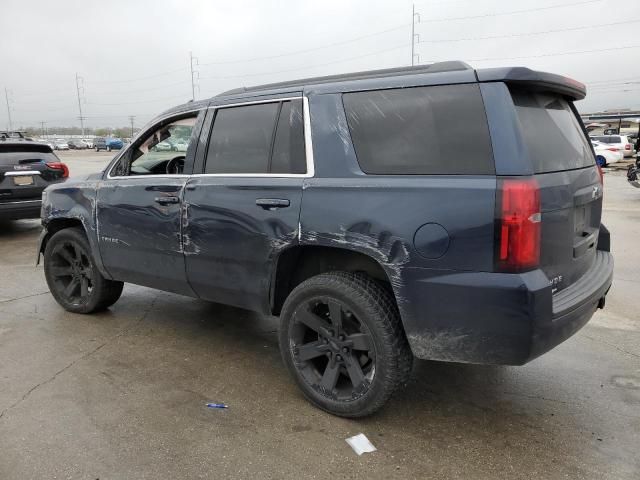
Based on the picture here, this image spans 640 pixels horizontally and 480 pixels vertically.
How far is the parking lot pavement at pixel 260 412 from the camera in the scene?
105 inches

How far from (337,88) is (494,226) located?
4.27 ft

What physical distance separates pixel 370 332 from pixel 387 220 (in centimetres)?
63

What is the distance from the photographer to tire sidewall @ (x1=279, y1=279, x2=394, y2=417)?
2.85 m

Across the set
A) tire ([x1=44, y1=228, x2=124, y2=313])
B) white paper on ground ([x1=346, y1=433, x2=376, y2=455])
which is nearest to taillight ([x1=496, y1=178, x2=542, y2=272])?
white paper on ground ([x1=346, y1=433, x2=376, y2=455])

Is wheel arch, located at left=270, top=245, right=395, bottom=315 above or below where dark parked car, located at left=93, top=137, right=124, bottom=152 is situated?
below

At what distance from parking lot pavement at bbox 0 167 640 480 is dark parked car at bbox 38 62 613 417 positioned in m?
0.37

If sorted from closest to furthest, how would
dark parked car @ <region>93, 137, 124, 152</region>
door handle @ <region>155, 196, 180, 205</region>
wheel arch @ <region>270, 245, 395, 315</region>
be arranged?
wheel arch @ <region>270, 245, 395, 315</region> < door handle @ <region>155, 196, 180, 205</region> < dark parked car @ <region>93, 137, 124, 152</region>

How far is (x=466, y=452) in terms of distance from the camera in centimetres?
279

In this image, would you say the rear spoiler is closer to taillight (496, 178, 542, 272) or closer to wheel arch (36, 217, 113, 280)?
taillight (496, 178, 542, 272)

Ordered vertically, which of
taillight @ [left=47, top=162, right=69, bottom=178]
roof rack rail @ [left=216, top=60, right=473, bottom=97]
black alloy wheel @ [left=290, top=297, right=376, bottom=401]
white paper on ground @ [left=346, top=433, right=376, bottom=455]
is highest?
roof rack rail @ [left=216, top=60, right=473, bottom=97]

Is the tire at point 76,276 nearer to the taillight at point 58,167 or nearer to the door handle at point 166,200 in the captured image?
the door handle at point 166,200

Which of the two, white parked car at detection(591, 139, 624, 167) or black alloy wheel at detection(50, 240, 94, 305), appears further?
white parked car at detection(591, 139, 624, 167)

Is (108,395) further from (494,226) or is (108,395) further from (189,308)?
(494,226)

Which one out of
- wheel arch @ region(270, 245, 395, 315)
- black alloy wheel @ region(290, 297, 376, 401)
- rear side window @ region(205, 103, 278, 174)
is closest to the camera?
black alloy wheel @ region(290, 297, 376, 401)
